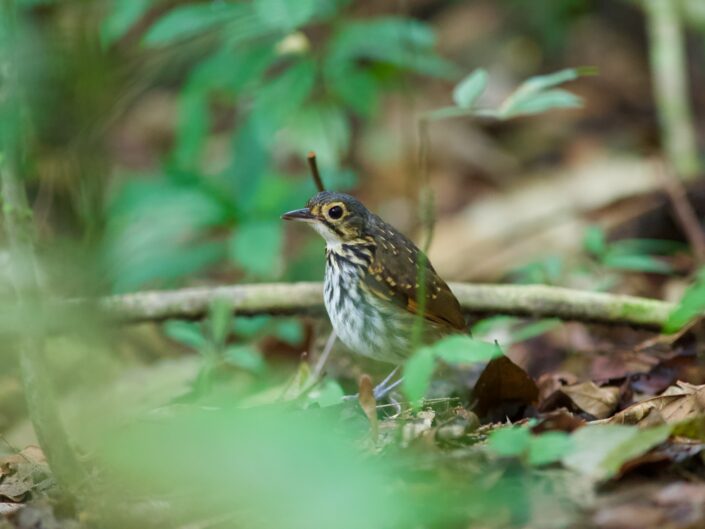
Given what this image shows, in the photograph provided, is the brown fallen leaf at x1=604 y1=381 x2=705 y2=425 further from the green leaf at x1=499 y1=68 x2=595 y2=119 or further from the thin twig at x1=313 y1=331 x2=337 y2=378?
the thin twig at x1=313 y1=331 x2=337 y2=378

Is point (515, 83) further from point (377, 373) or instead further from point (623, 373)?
point (623, 373)

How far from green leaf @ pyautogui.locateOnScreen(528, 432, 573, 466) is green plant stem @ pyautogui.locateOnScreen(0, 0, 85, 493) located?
1.40 m

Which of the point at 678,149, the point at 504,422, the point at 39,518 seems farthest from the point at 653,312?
the point at 678,149

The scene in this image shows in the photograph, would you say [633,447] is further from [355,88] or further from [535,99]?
[355,88]

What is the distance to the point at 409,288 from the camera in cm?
440

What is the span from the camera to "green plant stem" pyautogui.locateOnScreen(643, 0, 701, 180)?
7984 millimetres

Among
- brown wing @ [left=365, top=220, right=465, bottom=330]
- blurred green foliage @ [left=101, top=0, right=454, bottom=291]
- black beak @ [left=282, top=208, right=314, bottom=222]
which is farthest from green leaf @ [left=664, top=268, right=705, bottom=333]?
blurred green foliage @ [left=101, top=0, right=454, bottom=291]

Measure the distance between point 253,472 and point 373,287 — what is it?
1.85 m

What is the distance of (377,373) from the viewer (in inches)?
207

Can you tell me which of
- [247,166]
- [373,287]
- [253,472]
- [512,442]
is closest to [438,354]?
[512,442]

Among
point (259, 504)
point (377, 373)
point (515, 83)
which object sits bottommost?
point (377, 373)

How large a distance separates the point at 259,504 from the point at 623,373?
2.07 m

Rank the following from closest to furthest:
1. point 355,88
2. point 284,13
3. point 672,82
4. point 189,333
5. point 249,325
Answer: point 189,333
point 284,13
point 249,325
point 355,88
point 672,82

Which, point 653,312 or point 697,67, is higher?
point 697,67
